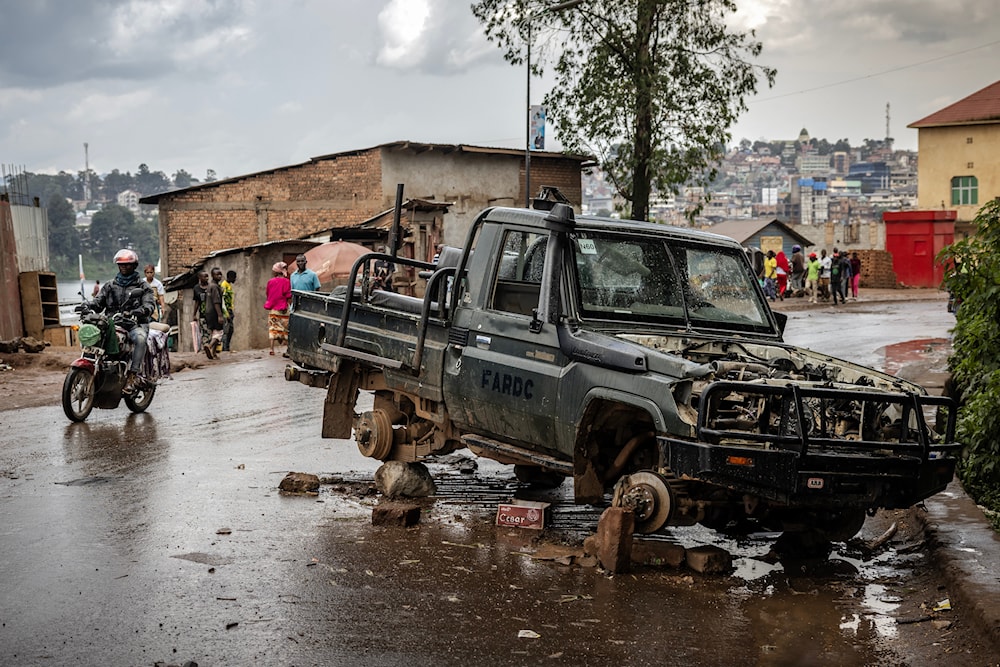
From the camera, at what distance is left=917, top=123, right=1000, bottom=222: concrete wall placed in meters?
56.4

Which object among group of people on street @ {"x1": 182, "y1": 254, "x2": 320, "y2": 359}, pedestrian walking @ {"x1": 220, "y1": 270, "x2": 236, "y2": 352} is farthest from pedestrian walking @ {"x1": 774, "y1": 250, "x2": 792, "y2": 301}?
pedestrian walking @ {"x1": 220, "y1": 270, "x2": 236, "y2": 352}

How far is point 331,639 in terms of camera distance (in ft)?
18.6

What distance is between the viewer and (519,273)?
835 cm

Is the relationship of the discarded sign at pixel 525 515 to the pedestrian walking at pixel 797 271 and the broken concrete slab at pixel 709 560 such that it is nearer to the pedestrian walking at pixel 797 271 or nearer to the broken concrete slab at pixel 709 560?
the broken concrete slab at pixel 709 560

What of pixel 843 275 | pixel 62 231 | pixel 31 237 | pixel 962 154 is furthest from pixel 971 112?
pixel 62 231

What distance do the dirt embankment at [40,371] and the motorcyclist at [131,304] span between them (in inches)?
84.0

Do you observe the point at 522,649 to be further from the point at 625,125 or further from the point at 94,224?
the point at 94,224

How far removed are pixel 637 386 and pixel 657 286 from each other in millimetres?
1281

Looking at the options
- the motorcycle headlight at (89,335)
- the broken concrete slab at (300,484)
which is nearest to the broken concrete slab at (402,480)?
the broken concrete slab at (300,484)

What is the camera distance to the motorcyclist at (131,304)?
13328 millimetres

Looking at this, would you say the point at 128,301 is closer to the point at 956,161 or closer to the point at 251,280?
the point at 251,280

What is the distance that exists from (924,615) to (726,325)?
2412 mm

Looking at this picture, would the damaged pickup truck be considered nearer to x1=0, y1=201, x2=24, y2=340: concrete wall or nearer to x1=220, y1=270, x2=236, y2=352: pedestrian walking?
x1=220, y1=270, x2=236, y2=352: pedestrian walking

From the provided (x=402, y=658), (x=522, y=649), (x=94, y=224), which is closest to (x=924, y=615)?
(x=522, y=649)
